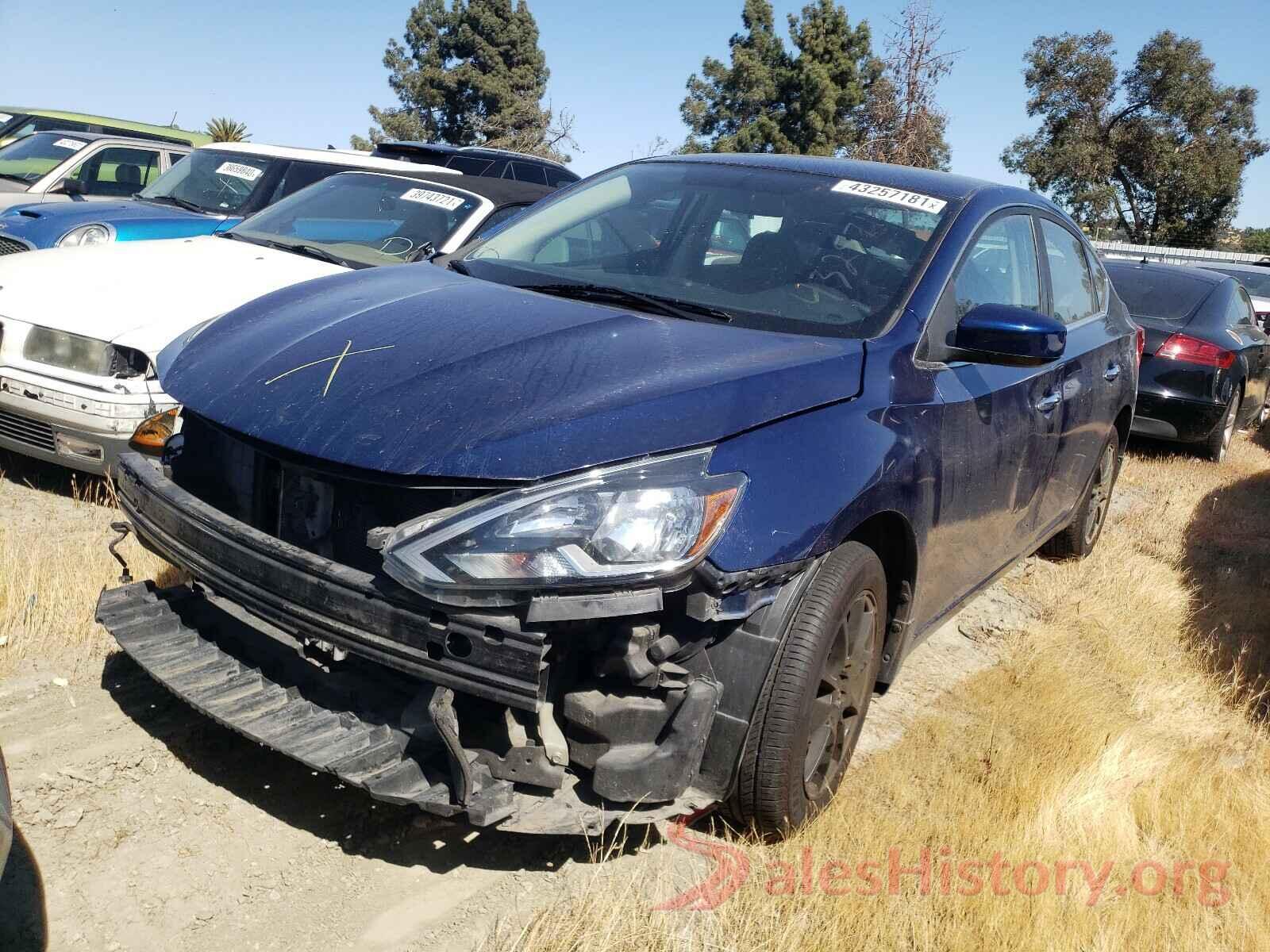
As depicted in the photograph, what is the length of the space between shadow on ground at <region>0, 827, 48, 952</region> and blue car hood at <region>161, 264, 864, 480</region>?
3.57 feet

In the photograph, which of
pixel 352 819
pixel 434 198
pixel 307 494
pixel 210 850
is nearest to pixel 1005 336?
pixel 307 494

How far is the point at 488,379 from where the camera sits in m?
2.64

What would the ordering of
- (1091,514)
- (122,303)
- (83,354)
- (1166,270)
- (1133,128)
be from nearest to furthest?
1. (83,354)
2. (122,303)
3. (1091,514)
4. (1166,270)
5. (1133,128)

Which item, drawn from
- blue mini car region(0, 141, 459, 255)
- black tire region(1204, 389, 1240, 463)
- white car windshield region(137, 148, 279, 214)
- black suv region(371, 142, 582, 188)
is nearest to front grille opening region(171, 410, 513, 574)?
blue mini car region(0, 141, 459, 255)

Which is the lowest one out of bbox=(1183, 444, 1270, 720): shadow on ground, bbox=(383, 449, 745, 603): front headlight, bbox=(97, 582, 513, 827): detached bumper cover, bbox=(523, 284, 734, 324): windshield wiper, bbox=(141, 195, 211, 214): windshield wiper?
bbox=(1183, 444, 1270, 720): shadow on ground

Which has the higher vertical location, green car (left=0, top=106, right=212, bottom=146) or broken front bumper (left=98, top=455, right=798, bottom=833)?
green car (left=0, top=106, right=212, bottom=146)

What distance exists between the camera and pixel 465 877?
107 inches

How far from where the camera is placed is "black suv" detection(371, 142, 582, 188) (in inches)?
392

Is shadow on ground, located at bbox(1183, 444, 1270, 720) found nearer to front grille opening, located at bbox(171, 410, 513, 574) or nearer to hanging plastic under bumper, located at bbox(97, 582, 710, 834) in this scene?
hanging plastic under bumper, located at bbox(97, 582, 710, 834)

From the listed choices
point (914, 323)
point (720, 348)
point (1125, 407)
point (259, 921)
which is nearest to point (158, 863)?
point (259, 921)

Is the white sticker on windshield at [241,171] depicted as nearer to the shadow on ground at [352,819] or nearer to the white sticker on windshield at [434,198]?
the white sticker on windshield at [434,198]

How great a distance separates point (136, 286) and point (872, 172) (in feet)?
10.8

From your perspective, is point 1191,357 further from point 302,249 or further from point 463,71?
point 463,71

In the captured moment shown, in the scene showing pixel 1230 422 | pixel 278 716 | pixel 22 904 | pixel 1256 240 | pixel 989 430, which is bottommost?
pixel 22 904
